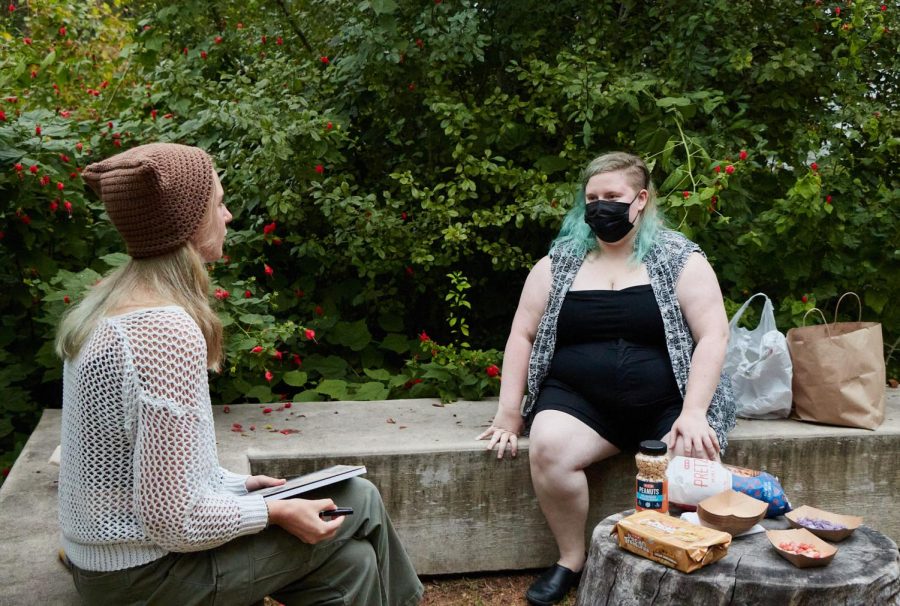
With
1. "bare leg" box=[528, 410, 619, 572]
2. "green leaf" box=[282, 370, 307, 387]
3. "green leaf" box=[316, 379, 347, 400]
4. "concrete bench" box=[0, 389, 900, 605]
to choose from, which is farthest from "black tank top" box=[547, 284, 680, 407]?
"green leaf" box=[282, 370, 307, 387]

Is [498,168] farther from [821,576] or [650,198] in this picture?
[821,576]

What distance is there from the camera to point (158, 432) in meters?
1.97

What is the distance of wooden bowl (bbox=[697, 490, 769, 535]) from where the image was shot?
2.62 meters

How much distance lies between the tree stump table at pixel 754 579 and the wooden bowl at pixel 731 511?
0.17 feet

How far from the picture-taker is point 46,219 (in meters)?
4.22

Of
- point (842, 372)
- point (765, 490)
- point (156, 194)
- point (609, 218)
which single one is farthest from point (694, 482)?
point (156, 194)

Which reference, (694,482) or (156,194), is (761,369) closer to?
(694,482)

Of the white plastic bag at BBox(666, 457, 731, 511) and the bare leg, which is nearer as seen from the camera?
the white plastic bag at BBox(666, 457, 731, 511)

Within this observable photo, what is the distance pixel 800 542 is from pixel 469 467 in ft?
4.60

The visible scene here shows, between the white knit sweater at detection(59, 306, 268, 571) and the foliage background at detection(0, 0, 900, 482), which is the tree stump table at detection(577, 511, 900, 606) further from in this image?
the foliage background at detection(0, 0, 900, 482)

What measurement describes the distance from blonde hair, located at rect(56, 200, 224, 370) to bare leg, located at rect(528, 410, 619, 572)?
1.60 m

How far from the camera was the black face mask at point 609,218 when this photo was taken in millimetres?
3551

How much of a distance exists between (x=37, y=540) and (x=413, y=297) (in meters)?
2.80

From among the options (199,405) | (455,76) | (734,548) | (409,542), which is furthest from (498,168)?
(199,405)
